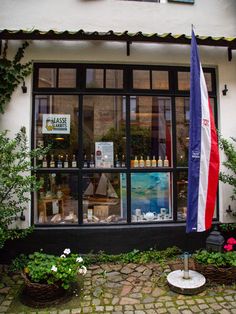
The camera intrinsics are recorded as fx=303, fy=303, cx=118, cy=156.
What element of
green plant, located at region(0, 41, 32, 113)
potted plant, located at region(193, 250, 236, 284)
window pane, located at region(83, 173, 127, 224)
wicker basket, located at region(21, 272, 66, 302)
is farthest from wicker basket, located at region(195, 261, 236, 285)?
green plant, located at region(0, 41, 32, 113)

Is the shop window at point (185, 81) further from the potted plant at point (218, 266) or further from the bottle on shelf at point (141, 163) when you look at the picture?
the potted plant at point (218, 266)

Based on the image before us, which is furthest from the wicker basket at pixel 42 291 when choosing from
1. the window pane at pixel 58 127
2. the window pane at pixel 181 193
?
the window pane at pixel 181 193

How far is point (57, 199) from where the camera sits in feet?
20.0

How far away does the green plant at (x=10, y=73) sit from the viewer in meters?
5.61

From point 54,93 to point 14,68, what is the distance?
85cm

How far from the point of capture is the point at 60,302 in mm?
4305

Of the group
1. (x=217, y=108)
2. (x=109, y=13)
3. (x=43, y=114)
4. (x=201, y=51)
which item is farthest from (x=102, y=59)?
(x=217, y=108)

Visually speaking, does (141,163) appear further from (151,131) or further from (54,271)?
(54,271)

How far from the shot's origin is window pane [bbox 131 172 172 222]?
20.3ft

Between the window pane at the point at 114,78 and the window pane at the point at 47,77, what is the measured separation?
1.05 metres

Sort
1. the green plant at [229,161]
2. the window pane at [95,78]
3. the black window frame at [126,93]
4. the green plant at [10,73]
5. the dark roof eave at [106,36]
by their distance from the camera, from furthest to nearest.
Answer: the window pane at [95,78] → the black window frame at [126,93] → the green plant at [10,73] → the green plant at [229,161] → the dark roof eave at [106,36]

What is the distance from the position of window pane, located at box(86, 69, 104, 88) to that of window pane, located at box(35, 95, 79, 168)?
1.39 ft

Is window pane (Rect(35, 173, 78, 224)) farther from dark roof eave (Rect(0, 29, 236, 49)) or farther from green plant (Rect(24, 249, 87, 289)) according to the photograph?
dark roof eave (Rect(0, 29, 236, 49))

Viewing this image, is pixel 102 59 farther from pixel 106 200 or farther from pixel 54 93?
pixel 106 200
